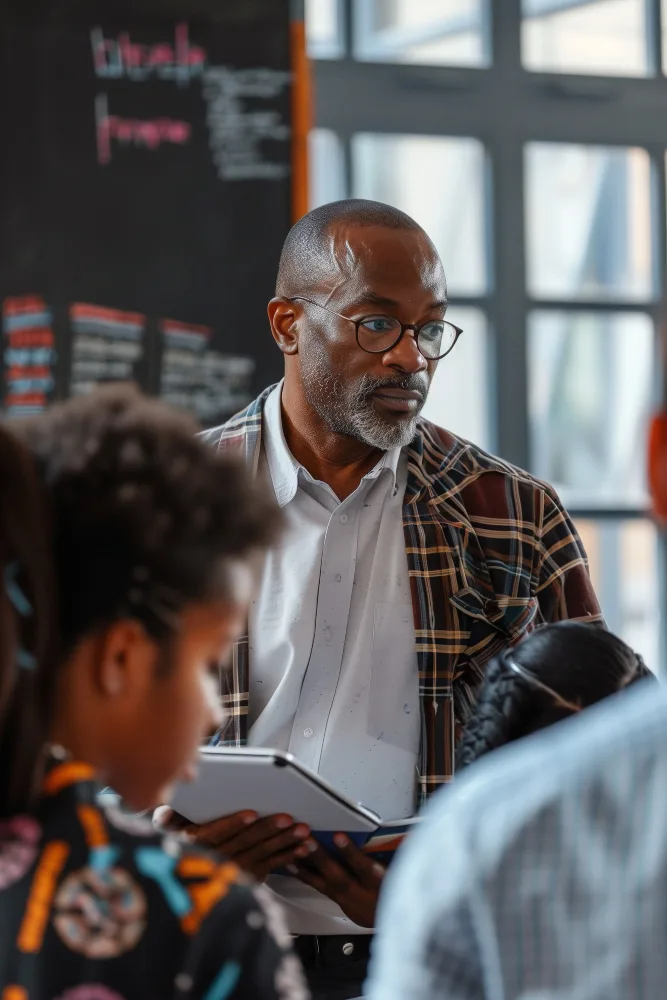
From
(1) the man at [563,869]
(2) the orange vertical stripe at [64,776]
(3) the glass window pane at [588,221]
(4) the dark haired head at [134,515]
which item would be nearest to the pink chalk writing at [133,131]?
(3) the glass window pane at [588,221]

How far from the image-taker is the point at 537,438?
4.01 metres

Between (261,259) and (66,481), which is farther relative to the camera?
(261,259)

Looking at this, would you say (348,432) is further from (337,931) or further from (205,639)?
(205,639)

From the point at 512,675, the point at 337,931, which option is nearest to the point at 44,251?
the point at 337,931

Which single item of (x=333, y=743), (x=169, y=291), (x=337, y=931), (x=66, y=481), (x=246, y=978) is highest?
(x=169, y=291)

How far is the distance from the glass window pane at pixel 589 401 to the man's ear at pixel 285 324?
168cm

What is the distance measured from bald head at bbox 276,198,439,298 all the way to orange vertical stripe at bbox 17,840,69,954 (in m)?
1.57

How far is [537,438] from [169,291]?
4.03 feet

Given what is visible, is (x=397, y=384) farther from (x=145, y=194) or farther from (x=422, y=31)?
(x=422, y=31)

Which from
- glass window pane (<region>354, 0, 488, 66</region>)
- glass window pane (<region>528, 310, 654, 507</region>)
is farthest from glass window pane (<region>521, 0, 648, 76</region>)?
glass window pane (<region>528, 310, 654, 507</region>)

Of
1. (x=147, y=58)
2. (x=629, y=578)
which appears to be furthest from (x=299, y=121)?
(x=629, y=578)

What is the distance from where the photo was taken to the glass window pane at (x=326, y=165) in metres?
3.86

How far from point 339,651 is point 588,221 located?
2369mm

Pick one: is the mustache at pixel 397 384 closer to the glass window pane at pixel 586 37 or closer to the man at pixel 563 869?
the man at pixel 563 869
